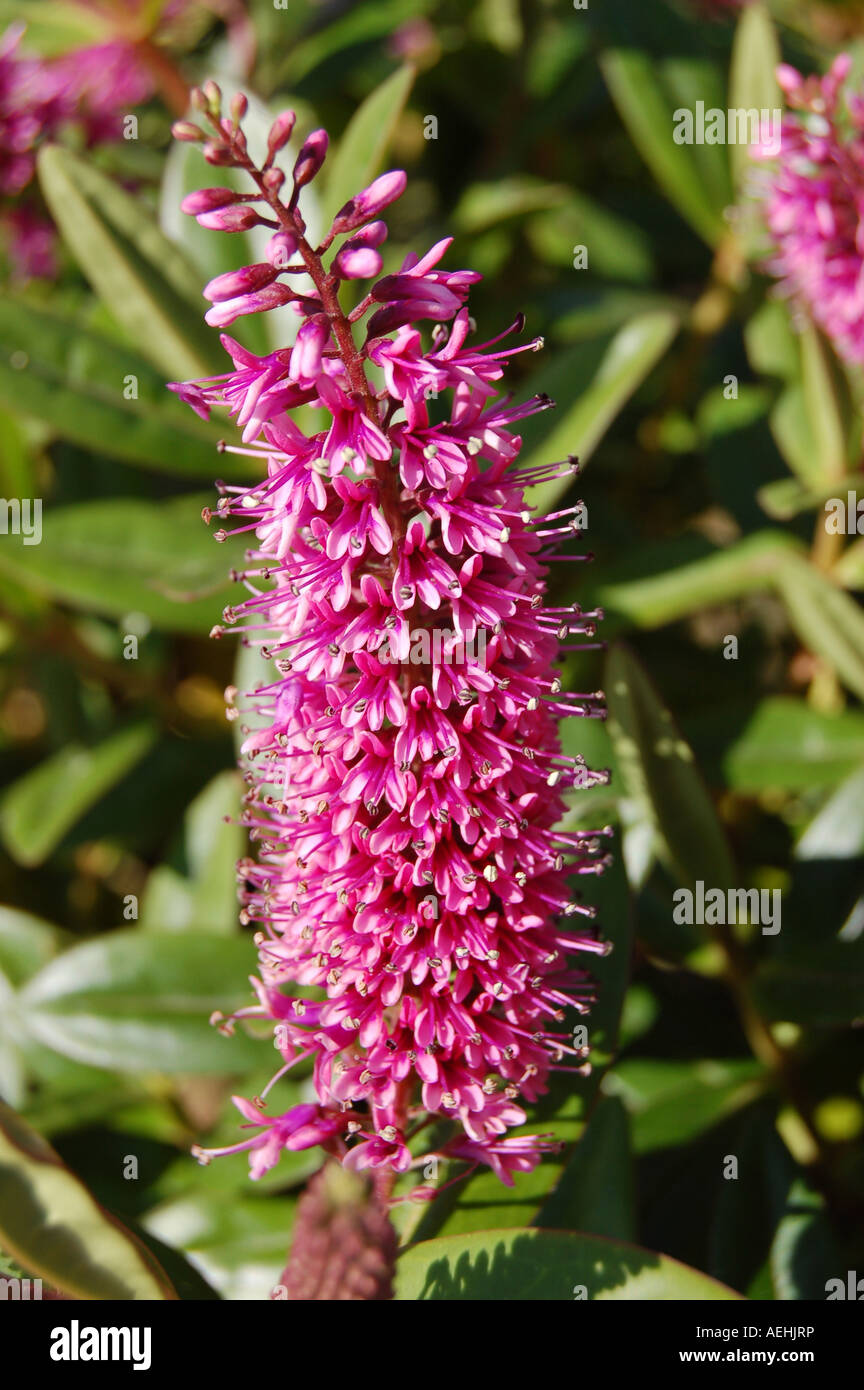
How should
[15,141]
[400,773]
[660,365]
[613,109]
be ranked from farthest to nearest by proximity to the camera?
1. [613,109]
2. [660,365]
3. [15,141]
4. [400,773]

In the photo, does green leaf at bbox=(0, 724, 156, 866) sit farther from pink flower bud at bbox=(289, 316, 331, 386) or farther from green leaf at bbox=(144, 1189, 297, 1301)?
pink flower bud at bbox=(289, 316, 331, 386)

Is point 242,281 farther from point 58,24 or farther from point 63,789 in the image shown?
point 58,24

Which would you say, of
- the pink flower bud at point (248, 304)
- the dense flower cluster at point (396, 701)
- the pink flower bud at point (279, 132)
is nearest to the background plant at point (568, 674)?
the dense flower cluster at point (396, 701)

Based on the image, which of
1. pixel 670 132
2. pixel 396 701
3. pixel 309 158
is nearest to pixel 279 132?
pixel 309 158

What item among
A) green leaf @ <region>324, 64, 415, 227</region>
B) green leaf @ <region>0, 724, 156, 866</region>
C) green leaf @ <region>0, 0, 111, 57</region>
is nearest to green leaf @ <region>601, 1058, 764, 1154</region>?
green leaf @ <region>0, 724, 156, 866</region>

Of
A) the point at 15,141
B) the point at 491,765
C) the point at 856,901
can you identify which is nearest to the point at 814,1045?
the point at 856,901
